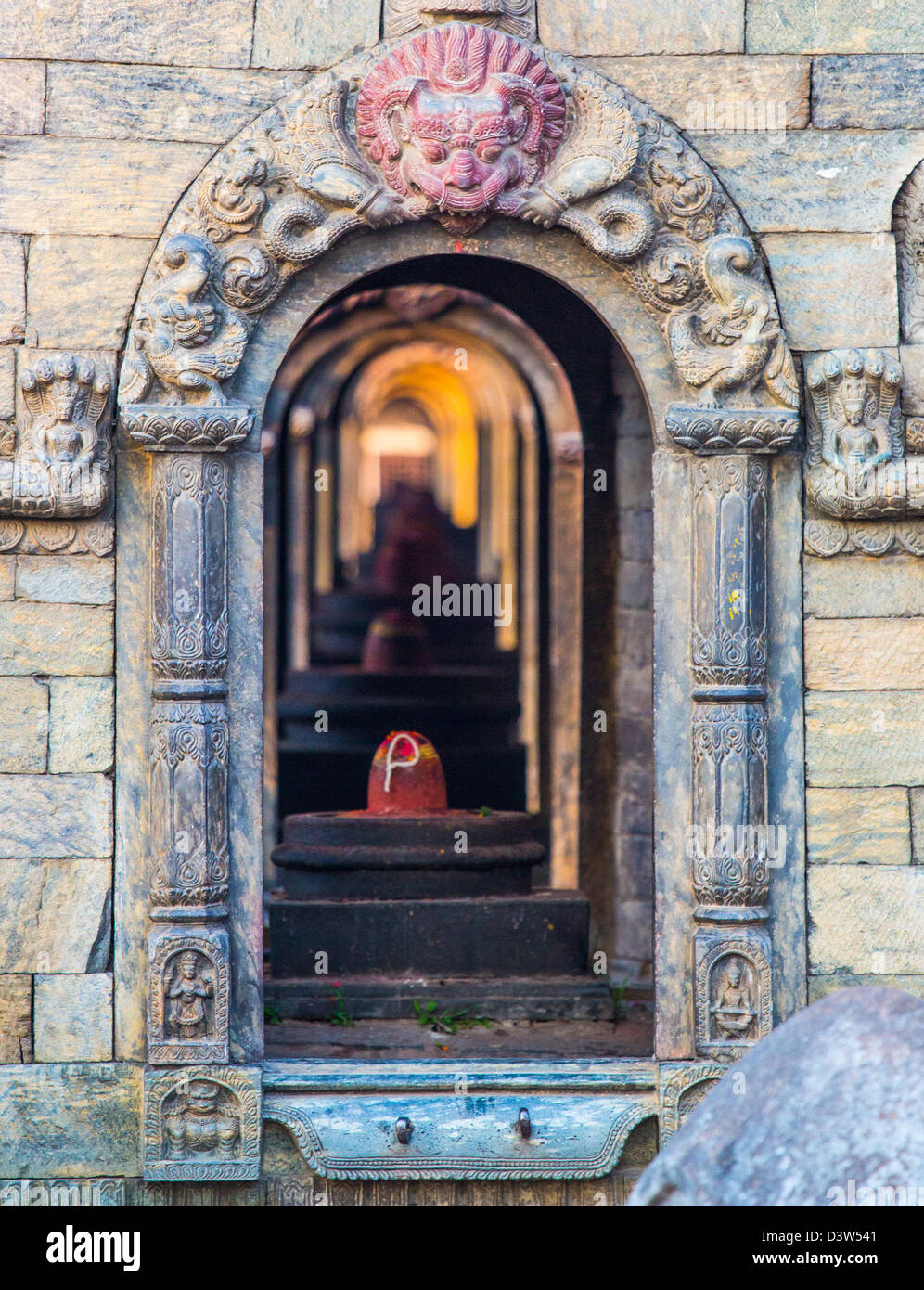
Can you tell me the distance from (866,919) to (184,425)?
9.11 ft

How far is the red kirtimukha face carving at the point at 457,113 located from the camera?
4.72m

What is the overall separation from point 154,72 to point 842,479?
8.57 ft

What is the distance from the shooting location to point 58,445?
4684 mm

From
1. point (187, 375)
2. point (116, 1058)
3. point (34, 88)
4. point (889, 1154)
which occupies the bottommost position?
point (116, 1058)

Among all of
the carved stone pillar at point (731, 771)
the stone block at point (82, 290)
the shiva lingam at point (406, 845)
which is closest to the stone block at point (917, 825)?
the carved stone pillar at point (731, 771)

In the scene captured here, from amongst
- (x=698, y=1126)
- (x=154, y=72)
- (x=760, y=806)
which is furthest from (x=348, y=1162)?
(x=154, y=72)

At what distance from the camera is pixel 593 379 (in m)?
7.15

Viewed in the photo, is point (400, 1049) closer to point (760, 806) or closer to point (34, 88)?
point (760, 806)

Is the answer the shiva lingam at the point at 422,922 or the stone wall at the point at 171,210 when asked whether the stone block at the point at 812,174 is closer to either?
the stone wall at the point at 171,210

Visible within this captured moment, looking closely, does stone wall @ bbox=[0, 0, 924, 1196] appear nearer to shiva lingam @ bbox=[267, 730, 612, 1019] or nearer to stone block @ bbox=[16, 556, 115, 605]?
stone block @ bbox=[16, 556, 115, 605]

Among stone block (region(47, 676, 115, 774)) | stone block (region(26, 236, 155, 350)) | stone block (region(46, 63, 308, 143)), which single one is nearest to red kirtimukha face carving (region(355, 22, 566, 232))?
stone block (region(46, 63, 308, 143))

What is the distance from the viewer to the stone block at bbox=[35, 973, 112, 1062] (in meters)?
4.78

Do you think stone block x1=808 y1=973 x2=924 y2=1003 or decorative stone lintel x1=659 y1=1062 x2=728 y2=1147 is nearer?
decorative stone lintel x1=659 y1=1062 x2=728 y2=1147

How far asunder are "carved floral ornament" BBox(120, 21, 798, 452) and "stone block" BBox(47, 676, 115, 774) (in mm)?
829
